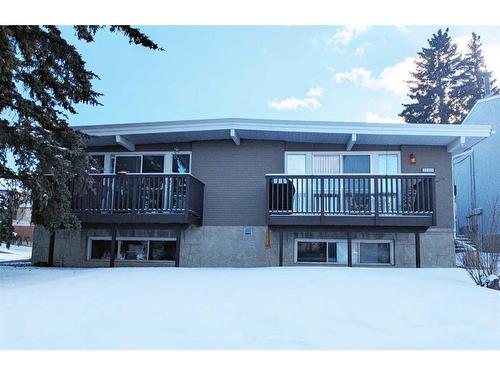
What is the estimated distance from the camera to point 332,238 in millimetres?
10172

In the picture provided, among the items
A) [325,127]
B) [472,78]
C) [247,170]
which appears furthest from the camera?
[472,78]

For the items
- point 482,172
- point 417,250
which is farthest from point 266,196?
point 482,172

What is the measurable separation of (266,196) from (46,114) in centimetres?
479

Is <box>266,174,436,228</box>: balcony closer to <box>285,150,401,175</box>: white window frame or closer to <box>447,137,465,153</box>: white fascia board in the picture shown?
<box>285,150,401,175</box>: white window frame

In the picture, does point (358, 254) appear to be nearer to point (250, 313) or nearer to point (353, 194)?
point (353, 194)

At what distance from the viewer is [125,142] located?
35.5 ft

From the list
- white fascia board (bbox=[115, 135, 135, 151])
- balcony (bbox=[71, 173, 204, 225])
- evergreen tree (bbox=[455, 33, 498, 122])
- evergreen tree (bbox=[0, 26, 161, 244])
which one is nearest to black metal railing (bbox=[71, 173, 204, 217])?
balcony (bbox=[71, 173, 204, 225])

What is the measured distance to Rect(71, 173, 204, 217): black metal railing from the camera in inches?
368

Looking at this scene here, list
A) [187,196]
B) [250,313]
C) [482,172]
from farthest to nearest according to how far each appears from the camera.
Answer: [482,172], [187,196], [250,313]

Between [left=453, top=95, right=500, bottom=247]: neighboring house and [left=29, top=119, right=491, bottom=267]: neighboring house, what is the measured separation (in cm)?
639

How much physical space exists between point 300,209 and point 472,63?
29.7 metres

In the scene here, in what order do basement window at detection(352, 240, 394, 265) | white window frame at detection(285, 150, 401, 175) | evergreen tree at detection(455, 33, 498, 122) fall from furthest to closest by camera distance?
evergreen tree at detection(455, 33, 498, 122) < white window frame at detection(285, 150, 401, 175) < basement window at detection(352, 240, 394, 265)
